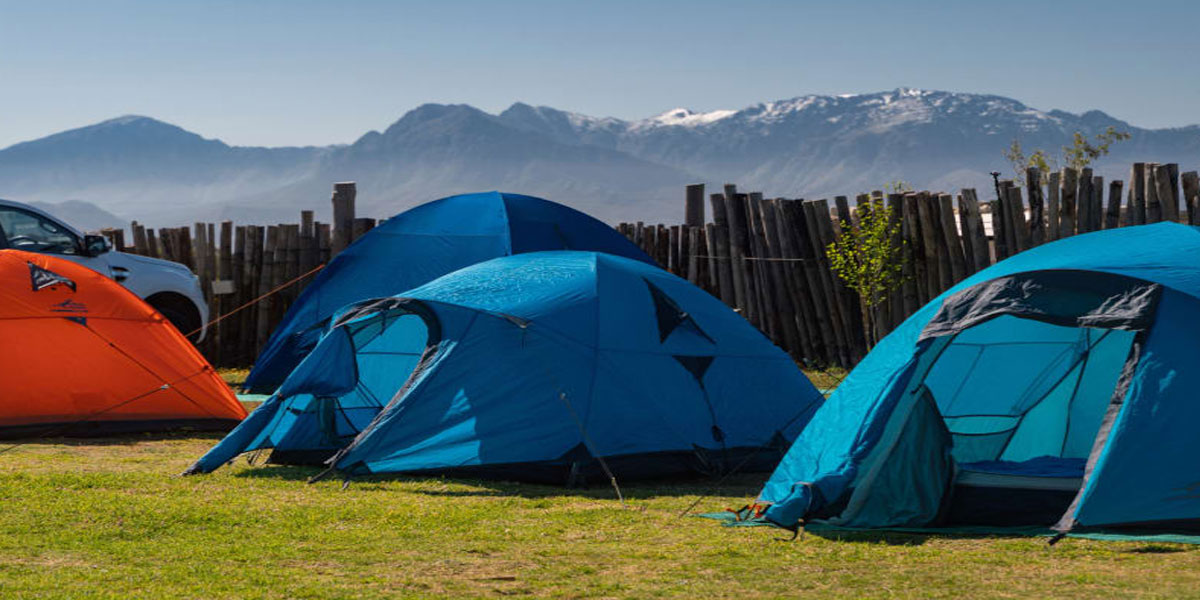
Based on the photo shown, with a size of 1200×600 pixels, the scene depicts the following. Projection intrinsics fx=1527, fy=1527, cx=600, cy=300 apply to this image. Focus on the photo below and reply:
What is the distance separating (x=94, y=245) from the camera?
48.9 ft

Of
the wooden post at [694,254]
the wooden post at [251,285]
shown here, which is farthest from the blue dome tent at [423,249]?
the wooden post at [251,285]

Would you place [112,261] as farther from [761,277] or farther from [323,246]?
[761,277]

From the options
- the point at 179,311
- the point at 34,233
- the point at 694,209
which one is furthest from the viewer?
the point at 694,209

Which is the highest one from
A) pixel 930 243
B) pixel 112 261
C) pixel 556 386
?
pixel 930 243

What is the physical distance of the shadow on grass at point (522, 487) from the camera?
9.33 metres

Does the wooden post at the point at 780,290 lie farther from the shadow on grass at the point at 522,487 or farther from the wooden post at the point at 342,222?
the shadow on grass at the point at 522,487

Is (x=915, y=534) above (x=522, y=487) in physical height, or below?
above

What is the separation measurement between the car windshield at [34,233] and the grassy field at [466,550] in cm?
509

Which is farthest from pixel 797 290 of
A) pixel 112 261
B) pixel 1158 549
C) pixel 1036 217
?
pixel 1158 549

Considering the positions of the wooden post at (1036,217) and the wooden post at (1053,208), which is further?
the wooden post at (1036,217)

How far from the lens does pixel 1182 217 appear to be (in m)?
15.2

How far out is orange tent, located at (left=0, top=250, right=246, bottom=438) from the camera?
12070 millimetres

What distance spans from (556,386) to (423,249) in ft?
17.7

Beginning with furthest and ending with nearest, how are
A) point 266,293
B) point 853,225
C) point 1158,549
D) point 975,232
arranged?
point 266,293 → point 853,225 → point 975,232 → point 1158,549
